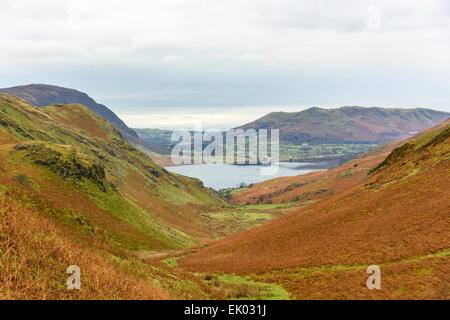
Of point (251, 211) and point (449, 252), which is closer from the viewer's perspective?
point (449, 252)

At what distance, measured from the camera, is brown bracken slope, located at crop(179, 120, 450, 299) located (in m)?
18.8

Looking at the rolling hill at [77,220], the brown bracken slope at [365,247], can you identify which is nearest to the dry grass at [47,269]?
the rolling hill at [77,220]

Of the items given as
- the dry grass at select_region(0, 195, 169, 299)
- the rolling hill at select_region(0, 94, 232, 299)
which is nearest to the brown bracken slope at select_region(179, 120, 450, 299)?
the rolling hill at select_region(0, 94, 232, 299)

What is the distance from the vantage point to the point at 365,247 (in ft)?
83.3

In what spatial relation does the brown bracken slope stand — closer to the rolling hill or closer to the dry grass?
the rolling hill

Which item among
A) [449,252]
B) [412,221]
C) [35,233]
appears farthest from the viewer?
[412,221]

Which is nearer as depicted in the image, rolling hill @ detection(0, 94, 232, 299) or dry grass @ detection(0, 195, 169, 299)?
dry grass @ detection(0, 195, 169, 299)

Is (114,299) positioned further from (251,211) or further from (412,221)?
(251,211)

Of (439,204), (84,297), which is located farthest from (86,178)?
(439,204)

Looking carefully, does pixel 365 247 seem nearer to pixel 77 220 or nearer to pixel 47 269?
pixel 47 269

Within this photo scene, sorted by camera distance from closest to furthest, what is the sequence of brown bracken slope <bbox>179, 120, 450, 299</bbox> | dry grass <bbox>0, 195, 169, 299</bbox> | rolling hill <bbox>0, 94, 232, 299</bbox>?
dry grass <bbox>0, 195, 169, 299</bbox> → rolling hill <bbox>0, 94, 232, 299</bbox> → brown bracken slope <bbox>179, 120, 450, 299</bbox>
